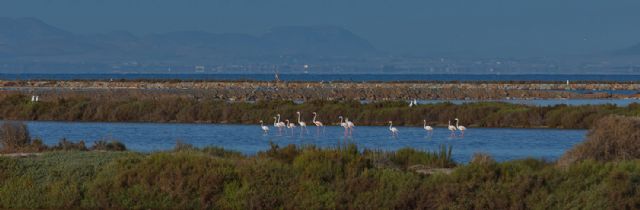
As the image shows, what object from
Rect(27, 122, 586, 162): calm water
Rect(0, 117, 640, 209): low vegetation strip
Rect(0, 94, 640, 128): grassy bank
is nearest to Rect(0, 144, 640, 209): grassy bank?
Rect(0, 117, 640, 209): low vegetation strip

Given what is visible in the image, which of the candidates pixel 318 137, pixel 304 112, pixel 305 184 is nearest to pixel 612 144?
pixel 305 184

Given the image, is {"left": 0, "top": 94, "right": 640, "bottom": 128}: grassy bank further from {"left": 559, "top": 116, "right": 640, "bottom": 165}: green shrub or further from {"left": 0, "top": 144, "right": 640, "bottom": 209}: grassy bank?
{"left": 0, "top": 144, "right": 640, "bottom": 209}: grassy bank

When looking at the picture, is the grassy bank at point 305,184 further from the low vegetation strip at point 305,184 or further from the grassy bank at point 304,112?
the grassy bank at point 304,112

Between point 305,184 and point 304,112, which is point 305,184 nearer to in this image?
point 305,184

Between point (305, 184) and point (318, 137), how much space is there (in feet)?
59.6

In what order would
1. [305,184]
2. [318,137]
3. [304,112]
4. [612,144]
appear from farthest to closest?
[304,112], [318,137], [612,144], [305,184]

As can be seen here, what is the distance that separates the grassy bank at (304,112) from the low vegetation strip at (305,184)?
74.6ft

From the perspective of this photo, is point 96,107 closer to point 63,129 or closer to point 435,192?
point 63,129

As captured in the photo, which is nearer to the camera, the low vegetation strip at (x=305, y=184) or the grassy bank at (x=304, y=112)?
the low vegetation strip at (x=305, y=184)

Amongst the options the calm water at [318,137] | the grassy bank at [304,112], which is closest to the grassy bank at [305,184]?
the calm water at [318,137]

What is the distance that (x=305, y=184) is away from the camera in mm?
18203

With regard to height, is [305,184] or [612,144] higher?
[612,144]

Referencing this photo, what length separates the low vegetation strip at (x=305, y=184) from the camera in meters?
17.5

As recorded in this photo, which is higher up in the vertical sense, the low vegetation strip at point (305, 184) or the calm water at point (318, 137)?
the low vegetation strip at point (305, 184)
